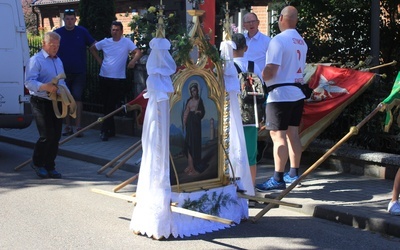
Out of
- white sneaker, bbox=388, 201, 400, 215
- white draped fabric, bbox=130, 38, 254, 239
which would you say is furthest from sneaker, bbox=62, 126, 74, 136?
white sneaker, bbox=388, 201, 400, 215

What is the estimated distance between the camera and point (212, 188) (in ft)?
20.7

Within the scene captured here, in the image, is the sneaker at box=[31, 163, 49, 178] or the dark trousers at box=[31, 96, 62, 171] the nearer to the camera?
the dark trousers at box=[31, 96, 62, 171]

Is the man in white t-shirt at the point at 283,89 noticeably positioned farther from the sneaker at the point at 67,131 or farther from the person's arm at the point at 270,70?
the sneaker at the point at 67,131

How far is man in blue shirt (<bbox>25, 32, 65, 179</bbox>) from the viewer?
835 centimetres

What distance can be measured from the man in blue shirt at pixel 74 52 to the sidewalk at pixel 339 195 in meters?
1.67

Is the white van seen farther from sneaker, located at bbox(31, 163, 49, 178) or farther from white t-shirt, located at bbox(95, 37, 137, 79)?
white t-shirt, located at bbox(95, 37, 137, 79)

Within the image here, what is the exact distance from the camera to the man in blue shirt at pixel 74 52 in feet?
38.3

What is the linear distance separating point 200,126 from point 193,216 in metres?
0.90

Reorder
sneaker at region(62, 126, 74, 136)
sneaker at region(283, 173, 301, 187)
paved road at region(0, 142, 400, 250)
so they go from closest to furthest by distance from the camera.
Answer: paved road at region(0, 142, 400, 250) < sneaker at region(283, 173, 301, 187) < sneaker at region(62, 126, 74, 136)

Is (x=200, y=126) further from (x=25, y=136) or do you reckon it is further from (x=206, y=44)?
(x=25, y=136)

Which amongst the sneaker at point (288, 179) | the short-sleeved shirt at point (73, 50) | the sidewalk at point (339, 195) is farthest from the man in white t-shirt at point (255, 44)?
the short-sleeved shirt at point (73, 50)

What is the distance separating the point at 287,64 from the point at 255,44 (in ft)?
5.50

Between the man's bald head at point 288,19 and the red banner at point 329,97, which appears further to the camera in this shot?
the red banner at point 329,97

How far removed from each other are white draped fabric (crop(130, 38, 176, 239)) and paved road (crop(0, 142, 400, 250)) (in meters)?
0.24
